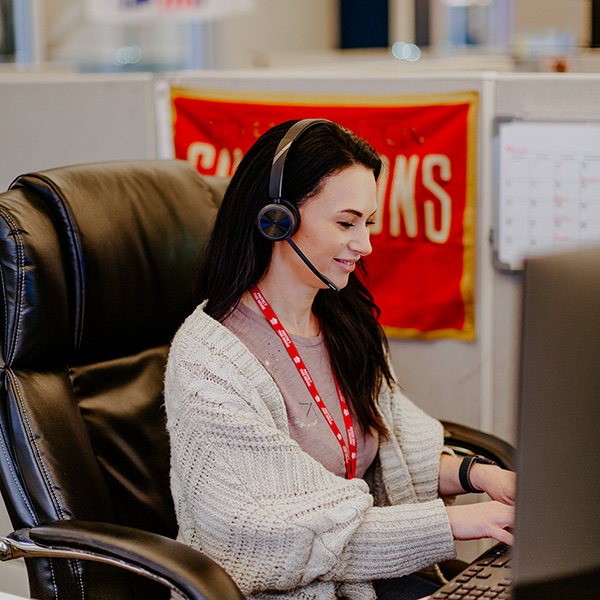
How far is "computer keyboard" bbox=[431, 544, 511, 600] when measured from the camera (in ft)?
2.81

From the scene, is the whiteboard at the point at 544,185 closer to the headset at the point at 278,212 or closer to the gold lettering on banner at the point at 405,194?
the gold lettering on banner at the point at 405,194

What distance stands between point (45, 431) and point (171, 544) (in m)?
0.26

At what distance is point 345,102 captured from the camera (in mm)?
1780

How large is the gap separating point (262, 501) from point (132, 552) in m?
0.16

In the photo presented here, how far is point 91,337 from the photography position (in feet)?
4.12

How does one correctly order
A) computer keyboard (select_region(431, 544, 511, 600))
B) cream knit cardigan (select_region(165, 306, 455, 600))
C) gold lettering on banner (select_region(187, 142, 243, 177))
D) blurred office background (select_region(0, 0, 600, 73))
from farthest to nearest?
blurred office background (select_region(0, 0, 600, 73))
gold lettering on banner (select_region(187, 142, 243, 177))
cream knit cardigan (select_region(165, 306, 455, 600))
computer keyboard (select_region(431, 544, 511, 600))

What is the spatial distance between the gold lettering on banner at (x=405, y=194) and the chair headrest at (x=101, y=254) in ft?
1.50

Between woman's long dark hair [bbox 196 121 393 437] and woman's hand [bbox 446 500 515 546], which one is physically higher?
woman's long dark hair [bbox 196 121 393 437]

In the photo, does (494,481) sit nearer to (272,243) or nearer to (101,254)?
(272,243)

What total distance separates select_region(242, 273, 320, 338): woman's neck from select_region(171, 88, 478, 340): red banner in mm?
612

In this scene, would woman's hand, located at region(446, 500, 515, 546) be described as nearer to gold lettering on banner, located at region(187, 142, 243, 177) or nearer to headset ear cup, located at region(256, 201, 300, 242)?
headset ear cup, located at region(256, 201, 300, 242)

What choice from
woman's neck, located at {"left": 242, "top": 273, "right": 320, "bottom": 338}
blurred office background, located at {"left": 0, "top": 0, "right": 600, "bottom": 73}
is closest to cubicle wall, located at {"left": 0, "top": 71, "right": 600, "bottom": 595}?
woman's neck, located at {"left": 242, "top": 273, "right": 320, "bottom": 338}

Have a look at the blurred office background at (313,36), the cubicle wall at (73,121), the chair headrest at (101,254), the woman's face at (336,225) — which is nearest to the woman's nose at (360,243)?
the woman's face at (336,225)

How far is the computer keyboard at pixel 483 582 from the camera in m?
0.86
